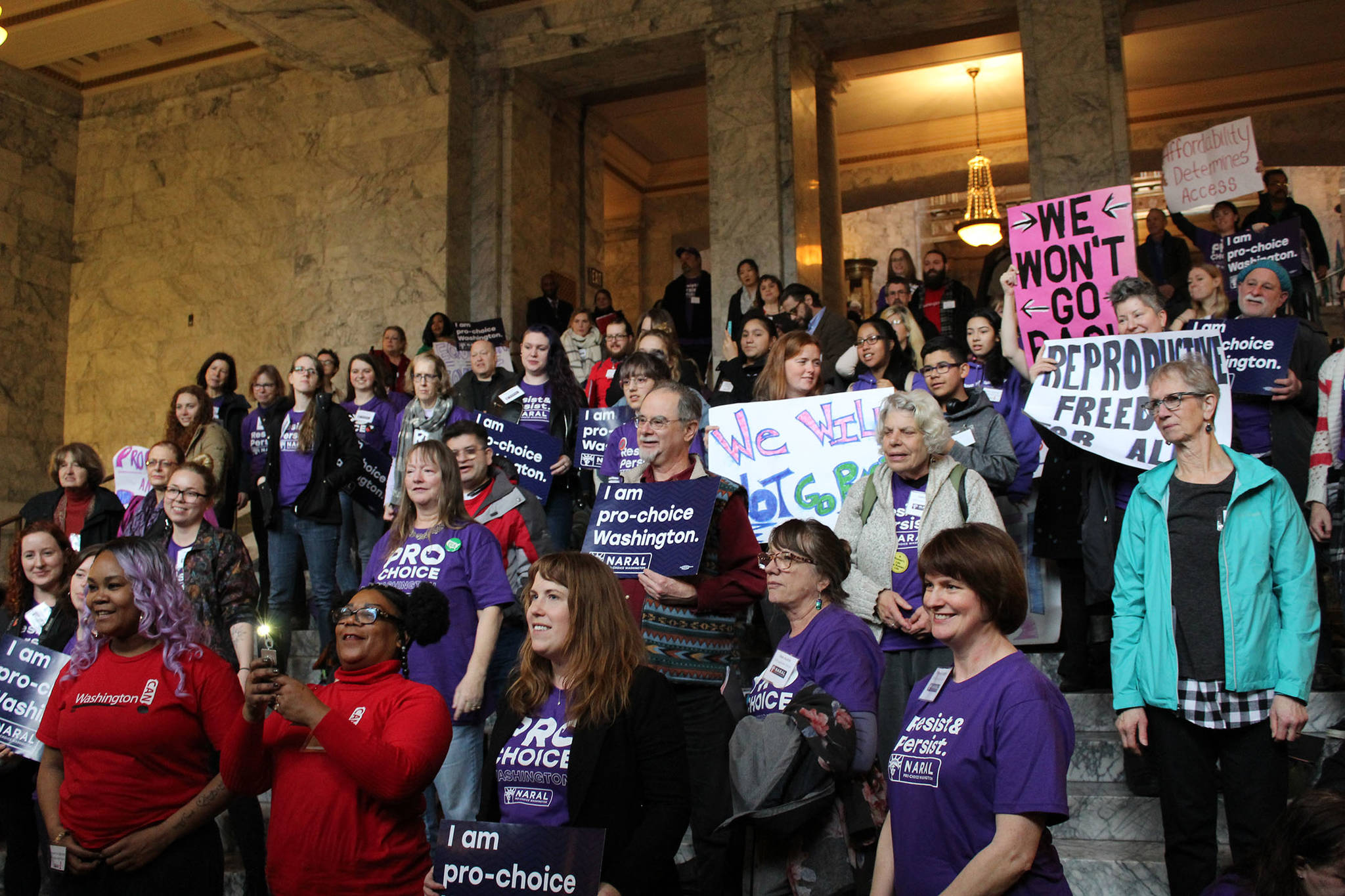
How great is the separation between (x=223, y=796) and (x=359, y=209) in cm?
1137

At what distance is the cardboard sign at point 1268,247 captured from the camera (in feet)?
29.9

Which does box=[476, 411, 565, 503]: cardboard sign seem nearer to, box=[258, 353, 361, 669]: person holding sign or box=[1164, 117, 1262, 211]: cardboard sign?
box=[258, 353, 361, 669]: person holding sign

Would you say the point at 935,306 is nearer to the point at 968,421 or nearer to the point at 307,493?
the point at 968,421

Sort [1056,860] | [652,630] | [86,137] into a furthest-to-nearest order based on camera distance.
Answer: [86,137] < [652,630] < [1056,860]

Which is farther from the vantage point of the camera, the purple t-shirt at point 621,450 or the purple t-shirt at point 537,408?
the purple t-shirt at point 537,408

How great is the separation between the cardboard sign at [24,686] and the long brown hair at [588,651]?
2.41 metres

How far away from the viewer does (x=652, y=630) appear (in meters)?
4.01

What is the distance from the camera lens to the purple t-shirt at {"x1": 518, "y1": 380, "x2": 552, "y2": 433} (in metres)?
7.49

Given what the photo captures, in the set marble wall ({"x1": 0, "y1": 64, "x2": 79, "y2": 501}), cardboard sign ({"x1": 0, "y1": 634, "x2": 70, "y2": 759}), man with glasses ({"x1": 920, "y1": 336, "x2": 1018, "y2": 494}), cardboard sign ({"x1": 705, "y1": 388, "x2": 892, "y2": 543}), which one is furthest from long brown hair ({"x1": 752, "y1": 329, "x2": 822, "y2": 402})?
marble wall ({"x1": 0, "y1": 64, "x2": 79, "y2": 501})

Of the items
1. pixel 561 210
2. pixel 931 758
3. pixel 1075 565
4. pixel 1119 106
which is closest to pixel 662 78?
pixel 561 210

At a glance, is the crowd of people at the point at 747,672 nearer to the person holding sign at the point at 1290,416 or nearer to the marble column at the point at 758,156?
the person holding sign at the point at 1290,416

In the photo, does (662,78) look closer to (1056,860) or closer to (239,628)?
(239,628)

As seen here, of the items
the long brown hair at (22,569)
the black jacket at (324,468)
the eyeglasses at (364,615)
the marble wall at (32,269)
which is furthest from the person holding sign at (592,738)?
the marble wall at (32,269)

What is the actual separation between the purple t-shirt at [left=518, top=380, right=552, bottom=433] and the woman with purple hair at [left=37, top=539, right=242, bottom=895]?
3.65 meters
